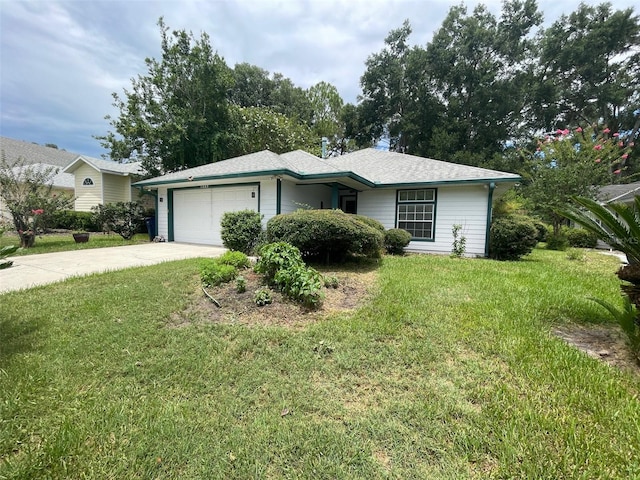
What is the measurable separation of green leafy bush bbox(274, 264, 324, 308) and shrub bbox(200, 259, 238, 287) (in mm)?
920

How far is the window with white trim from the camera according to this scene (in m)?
9.92

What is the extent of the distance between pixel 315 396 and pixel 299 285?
1814 mm

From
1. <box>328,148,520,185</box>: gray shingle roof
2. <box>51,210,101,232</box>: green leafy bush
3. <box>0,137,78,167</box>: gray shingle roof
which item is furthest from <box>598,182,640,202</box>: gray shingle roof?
<box>0,137,78,167</box>: gray shingle roof

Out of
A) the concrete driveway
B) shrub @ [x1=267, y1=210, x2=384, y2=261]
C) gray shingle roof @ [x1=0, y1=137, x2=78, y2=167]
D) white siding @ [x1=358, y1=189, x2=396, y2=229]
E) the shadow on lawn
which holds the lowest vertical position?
the shadow on lawn

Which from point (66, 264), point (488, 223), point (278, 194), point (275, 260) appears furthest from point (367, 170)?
point (66, 264)

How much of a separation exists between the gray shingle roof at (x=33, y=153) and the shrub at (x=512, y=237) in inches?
1347

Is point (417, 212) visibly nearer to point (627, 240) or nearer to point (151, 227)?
point (627, 240)

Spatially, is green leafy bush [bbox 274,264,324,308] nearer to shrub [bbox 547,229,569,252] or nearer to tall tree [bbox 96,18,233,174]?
shrub [bbox 547,229,569,252]

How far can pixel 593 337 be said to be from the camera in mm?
3150

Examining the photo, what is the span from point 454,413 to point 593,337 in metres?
2.41

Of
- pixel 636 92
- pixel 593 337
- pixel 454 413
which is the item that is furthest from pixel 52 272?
pixel 636 92

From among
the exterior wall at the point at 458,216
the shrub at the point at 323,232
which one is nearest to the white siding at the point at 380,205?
the exterior wall at the point at 458,216

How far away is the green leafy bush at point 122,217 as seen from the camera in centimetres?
1225

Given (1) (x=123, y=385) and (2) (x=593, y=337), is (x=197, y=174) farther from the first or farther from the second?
(2) (x=593, y=337)
